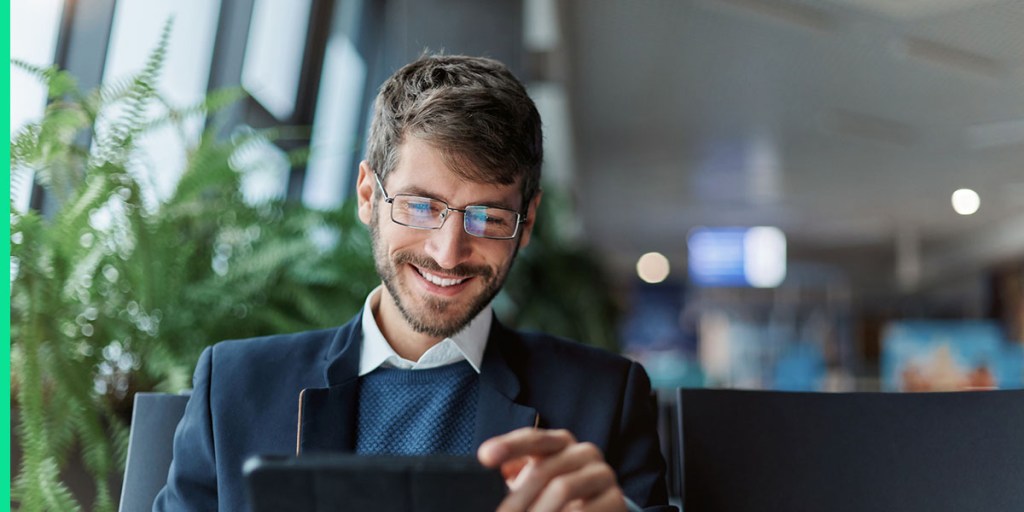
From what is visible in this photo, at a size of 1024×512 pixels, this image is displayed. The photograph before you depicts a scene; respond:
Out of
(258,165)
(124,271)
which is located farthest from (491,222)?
(258,165)

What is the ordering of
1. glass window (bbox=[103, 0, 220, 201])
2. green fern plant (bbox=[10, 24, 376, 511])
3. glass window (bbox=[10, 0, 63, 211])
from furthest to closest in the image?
glass window (bbox=[103, 0, 220, 201]), green fern plant (bbox=[10, 24, 376, 511]), glass window (bbox=[10, 0, 63, 211])

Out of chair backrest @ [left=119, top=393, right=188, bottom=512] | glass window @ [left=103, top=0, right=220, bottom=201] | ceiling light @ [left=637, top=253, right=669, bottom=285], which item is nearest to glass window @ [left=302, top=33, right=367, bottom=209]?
glass window @ [left=103, top=0, right=220, bottom=201]

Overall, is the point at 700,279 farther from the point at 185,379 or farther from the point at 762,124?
the point at 185,379

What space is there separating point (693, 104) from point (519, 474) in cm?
648

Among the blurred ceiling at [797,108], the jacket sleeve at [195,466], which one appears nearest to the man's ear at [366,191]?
the jacket sleeve at [195,466]

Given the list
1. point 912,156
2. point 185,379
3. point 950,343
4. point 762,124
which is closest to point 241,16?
point 185,379

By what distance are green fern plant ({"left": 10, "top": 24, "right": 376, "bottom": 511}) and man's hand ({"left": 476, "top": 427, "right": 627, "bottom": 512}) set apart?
119cm

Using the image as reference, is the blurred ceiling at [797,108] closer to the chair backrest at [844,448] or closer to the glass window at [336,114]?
the glass window at [336,114]

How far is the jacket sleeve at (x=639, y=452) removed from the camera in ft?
4.53

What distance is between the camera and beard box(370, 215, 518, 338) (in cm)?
138

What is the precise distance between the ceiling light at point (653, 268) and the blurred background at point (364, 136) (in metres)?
4.14

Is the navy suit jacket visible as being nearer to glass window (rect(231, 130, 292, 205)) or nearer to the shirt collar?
the shirt collar

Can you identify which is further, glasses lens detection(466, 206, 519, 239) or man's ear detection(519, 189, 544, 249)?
man's ear detection(519, 189, 544, 249)

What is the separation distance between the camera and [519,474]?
98cm
